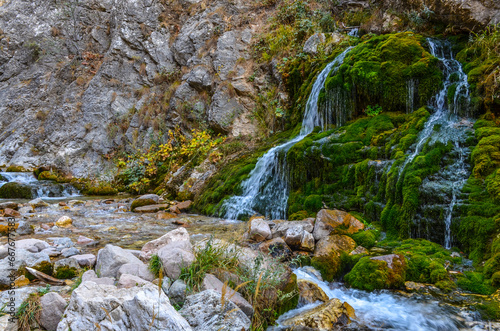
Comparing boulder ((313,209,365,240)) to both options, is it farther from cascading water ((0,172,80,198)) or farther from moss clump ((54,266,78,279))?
cascading water ((0,172,80,198))

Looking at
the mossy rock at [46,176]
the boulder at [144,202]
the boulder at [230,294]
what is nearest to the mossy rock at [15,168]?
the mossy rock at [46,176]

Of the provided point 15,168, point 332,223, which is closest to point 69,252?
point 332,223

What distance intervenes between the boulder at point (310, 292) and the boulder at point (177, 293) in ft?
4.22

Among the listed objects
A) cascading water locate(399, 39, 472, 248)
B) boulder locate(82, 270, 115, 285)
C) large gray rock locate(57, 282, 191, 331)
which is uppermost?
cascading water locate(399, 39, 472, 248)

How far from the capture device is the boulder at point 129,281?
9.04 feet

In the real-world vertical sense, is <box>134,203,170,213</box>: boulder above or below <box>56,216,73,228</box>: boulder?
below

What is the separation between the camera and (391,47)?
24.5ft

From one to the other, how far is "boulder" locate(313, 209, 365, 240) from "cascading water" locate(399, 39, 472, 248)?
0.87 metres

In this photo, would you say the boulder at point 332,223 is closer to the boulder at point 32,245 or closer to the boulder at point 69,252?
the boulder at point 69,252

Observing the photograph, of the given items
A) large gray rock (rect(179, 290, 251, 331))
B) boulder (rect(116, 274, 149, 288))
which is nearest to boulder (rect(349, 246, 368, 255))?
large gray rock (rect(179, 290, 251, 331))

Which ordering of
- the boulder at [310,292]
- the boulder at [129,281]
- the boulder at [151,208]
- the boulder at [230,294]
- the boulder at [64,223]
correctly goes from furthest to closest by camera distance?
the boulder at [151,208] → the boulder at [64,223] → the boulder at [310,292] → the boulder at [129,281] → the boulder at [230,294]

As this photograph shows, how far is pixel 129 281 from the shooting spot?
110 inches

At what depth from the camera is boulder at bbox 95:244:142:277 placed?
322 centimetres

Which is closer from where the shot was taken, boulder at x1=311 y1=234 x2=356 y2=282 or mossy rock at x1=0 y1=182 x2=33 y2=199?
boulder at x1=311 y1=234 x2=356 y2=282
